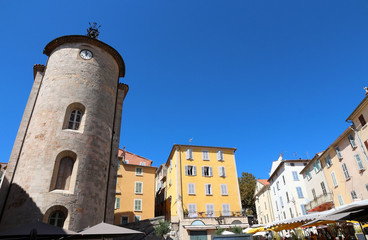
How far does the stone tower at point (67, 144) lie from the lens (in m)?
11.1

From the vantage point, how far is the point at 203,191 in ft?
88.9

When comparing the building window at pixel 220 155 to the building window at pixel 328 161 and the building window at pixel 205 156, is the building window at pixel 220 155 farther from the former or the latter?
the building window at pixel 328 161

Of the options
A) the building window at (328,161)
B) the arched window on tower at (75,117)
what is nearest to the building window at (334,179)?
the building window at (328,161)

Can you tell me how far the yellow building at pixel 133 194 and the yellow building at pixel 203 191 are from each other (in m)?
2.78

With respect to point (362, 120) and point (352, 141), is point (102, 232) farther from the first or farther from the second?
point (352, 141)

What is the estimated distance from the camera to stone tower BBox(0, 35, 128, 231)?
11102mm

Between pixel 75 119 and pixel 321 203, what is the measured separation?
24950 millimetres

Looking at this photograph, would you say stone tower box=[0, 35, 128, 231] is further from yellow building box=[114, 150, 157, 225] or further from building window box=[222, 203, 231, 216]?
building window box=[222, 203, 231, 216]

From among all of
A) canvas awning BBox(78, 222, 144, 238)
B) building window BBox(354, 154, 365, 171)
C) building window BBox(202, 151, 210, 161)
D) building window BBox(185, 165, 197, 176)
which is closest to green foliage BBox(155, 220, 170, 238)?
building window BBox(185, 165, 197, 176)

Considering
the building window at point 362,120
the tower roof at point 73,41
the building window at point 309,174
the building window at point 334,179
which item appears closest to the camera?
the tower roof at point 73,41

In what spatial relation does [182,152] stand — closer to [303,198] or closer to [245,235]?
[303,198]

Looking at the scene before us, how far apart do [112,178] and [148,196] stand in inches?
598

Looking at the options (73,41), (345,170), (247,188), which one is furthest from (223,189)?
(73,41)

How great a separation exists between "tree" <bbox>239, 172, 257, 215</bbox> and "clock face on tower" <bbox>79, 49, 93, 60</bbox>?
3498cm
